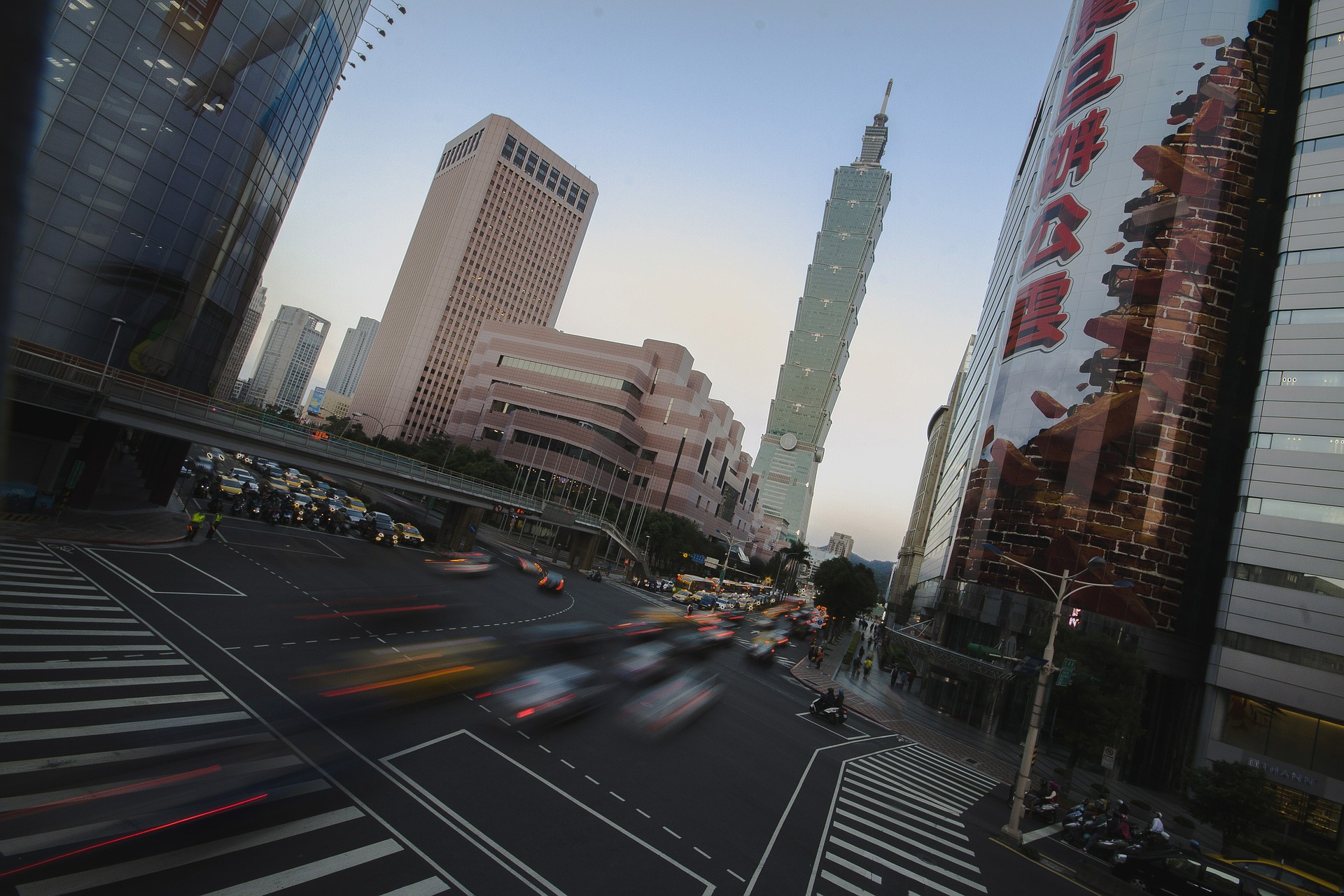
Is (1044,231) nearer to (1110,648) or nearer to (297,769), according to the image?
(1110,648)

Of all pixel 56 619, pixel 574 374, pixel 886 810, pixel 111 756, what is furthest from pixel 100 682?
pixel 574 374

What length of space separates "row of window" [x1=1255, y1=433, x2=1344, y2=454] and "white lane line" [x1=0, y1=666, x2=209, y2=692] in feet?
170

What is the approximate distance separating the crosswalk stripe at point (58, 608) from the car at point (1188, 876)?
30348 mm

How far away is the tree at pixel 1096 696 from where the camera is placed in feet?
102

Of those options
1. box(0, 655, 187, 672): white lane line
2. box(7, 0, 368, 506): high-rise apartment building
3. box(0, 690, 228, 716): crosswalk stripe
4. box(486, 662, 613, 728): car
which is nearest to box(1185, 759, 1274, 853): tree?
box(486, 662, 613, 728): car

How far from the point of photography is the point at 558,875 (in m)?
12.0

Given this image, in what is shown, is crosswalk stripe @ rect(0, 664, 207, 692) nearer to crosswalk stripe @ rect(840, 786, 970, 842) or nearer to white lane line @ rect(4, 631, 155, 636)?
white lane line @ rect(4, 631, 155, 636)

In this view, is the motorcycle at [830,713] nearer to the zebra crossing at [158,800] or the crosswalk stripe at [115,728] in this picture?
the zebra crossing at [158,800]

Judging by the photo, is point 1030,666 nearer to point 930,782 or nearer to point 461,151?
point 930,782

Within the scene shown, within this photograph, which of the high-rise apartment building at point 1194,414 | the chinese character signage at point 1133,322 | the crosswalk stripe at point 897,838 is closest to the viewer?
the crosswalk stripe at point 897,838

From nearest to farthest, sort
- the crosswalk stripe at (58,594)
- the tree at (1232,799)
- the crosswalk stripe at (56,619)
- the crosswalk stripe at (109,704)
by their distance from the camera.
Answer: the crosswalk stripe at (109,704), the crosswalk stripe at (56,619), the crosswalk stripe at (58,594), the tree at (1232,799)

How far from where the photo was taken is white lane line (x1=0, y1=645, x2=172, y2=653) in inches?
627

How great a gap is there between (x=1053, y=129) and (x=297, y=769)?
6673 centimetres

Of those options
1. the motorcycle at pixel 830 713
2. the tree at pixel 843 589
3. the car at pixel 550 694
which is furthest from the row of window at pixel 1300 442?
the car at pixel 550 694
